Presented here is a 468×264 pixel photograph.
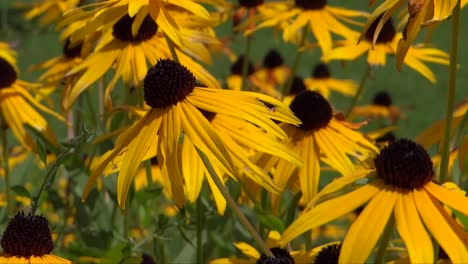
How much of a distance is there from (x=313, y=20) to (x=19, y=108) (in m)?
0.67

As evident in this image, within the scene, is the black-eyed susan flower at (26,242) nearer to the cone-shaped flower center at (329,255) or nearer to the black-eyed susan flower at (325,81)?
the cone-shaped flower center at (329,255)

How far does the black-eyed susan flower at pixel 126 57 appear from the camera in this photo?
160 cm

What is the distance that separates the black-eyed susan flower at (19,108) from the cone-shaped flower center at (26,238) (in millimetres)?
602

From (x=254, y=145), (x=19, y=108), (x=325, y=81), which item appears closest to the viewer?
(x=254, y=145)

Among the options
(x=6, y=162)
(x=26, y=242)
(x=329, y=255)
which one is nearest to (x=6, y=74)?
(x=6, y=162)

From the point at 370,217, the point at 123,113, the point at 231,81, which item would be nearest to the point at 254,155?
the point at 123,113

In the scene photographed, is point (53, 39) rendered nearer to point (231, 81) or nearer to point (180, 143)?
point (231, 81)

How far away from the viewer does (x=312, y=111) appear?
158cm

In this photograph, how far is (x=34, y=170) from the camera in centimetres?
A: 225

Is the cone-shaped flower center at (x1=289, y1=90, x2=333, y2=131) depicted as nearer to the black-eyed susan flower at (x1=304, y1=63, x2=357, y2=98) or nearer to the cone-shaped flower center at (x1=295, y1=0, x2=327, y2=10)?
the cone-shaped flower center at (x1=295, y1=0, x2=327, y2=10)

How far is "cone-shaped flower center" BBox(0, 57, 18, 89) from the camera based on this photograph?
2016 millimetres

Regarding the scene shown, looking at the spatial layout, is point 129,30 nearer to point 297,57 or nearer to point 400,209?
point 297,57

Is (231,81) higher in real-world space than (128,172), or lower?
higher

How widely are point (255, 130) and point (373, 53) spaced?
87 centimetres
